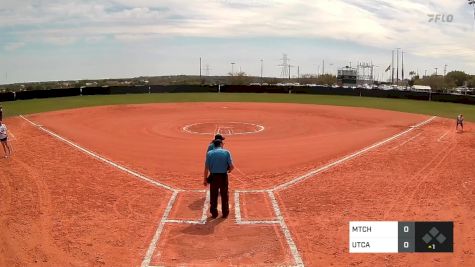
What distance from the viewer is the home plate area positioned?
8562mm

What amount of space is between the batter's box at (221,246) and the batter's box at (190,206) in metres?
0.51

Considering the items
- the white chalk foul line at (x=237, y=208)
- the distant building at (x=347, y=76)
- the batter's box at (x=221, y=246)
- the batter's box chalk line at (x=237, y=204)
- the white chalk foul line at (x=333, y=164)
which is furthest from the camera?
the distant building at (x=347, y=76)

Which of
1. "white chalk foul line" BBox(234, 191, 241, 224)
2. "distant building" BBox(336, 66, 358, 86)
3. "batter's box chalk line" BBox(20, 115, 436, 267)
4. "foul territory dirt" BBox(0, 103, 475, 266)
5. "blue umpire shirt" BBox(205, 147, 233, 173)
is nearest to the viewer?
"foul territory dirt" BBox(0, 103, 475, 266)

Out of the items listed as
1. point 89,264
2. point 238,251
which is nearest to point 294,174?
point 238,251

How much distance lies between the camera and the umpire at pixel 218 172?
10805mm

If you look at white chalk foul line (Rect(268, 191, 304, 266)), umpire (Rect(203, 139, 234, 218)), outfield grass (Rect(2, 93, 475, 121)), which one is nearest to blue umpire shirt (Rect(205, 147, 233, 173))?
umpire (Rect(203, 139, 234, 218))

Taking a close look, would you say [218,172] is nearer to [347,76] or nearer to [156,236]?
[156,236]

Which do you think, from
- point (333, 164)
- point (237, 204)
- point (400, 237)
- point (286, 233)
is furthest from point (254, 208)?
point (333, 164)

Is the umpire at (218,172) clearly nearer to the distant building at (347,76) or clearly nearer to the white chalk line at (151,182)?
the white chalk line at (151,182)

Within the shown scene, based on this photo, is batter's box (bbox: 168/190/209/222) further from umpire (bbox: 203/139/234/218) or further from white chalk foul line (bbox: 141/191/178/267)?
umpire (bbox: 203/139/234/218)

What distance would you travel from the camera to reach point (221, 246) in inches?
362

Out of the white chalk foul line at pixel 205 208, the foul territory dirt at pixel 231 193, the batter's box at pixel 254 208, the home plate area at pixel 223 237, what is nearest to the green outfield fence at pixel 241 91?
the foul territory dirt at pixel 231 193

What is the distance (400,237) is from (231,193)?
535cm

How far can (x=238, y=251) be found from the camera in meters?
8.95
